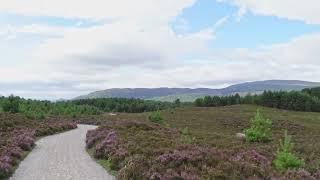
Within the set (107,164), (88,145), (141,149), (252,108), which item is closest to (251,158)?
(141,149)

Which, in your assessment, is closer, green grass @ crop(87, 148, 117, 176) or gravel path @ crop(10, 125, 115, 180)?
gravel path @ crop(10, 125, 115, 180)

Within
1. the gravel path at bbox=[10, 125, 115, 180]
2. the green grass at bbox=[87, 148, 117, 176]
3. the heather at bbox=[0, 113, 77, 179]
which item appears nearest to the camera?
the gravel path at bbox=[10, 125, 115, 180]

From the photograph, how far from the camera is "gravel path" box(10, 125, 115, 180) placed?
24.4m

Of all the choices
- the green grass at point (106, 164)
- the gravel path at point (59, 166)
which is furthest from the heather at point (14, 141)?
the green grass at point (106, 164)

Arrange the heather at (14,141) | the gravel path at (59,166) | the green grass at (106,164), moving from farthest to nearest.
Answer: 1. the heather at (14,141)
2. the green grass at (106,164)
3. the gravel path at (59,166)

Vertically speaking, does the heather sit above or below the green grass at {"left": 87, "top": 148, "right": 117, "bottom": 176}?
above

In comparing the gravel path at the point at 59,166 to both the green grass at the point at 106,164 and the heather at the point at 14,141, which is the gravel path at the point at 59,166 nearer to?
the green grass at the point at 106,164

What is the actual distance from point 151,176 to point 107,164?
30.8 feet

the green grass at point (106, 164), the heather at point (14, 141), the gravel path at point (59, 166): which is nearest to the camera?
the gravel path at point (59, 166)

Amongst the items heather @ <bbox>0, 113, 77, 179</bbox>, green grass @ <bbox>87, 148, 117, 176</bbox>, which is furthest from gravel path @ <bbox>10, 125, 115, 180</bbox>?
heather @ <bbox>0, 113, 77, 179</bbox>

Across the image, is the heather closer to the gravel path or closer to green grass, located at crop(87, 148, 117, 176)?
the gravel path

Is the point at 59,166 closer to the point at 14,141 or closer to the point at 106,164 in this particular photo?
the point at 106,164

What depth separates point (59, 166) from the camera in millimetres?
28453

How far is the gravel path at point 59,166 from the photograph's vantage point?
80.1 feet
